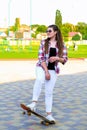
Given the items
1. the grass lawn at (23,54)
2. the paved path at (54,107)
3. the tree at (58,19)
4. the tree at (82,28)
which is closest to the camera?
the paved path at (54,107)

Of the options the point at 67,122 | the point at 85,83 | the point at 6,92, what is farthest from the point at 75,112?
the point at 85,83

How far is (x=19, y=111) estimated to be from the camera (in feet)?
26.6

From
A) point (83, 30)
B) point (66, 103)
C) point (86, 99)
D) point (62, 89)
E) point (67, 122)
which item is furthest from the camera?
point (83, 30)

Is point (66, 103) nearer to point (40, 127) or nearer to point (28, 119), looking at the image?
point (28, 119)

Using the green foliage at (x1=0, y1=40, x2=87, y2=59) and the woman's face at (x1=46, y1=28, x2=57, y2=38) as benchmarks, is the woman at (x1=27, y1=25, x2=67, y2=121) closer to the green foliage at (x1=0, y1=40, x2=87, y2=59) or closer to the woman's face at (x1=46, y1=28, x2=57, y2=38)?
the woman's face at (x1=46, y1=28, x2=57, y2=38)

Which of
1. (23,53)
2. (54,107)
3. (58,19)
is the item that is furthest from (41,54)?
(58,19)

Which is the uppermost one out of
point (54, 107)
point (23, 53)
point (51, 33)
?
point (51, 33)

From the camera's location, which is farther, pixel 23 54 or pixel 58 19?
pixel 58 19

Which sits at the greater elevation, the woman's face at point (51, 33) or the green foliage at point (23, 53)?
the woman's face at point (51, 33)

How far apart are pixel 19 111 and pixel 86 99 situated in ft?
7.63

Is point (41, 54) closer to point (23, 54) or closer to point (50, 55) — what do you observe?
point (50, 55)

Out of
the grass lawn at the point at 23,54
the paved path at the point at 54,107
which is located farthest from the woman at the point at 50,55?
the grass lawn at the point at 23,54

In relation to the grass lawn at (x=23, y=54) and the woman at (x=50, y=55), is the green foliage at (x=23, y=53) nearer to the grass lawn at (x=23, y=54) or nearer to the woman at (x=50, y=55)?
the grass lawn at (x=23, y=54)

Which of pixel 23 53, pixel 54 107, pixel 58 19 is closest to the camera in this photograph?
pixel 54 107
